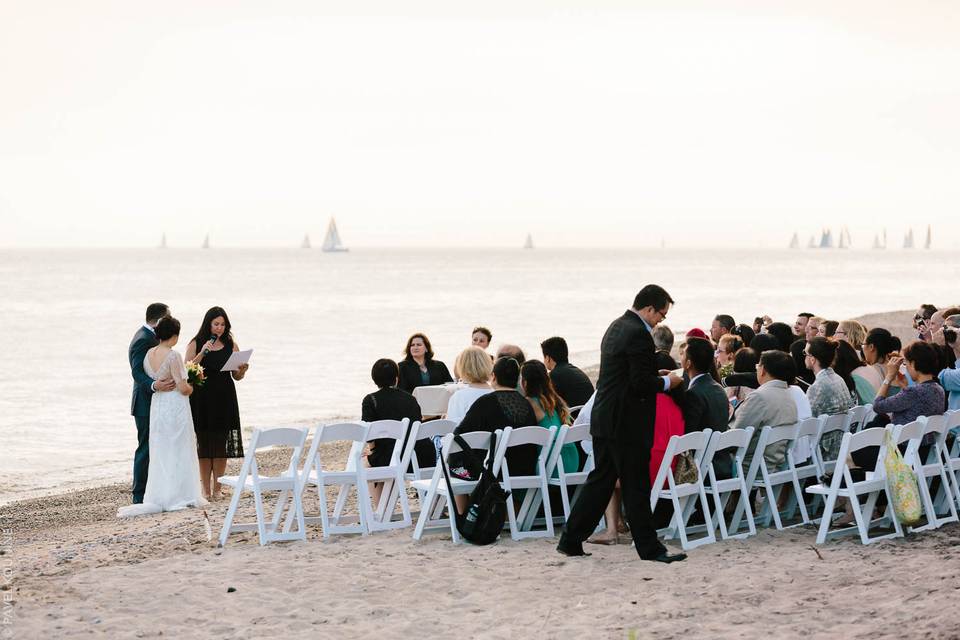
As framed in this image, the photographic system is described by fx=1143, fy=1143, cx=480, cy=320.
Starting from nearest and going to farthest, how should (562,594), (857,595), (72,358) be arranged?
1. (857,595)
2. (562,594)
3. (72,358)

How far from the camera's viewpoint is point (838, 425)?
7645 mm

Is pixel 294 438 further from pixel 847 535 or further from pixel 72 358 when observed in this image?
pixel 72 358

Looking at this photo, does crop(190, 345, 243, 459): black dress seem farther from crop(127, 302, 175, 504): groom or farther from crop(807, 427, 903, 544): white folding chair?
crop(807, 427, 903, 544): white folding chair

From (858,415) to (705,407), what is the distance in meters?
1.35

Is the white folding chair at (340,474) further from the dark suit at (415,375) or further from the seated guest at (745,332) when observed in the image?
the seated guest at (745,332)

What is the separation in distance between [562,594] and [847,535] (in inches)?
83.3

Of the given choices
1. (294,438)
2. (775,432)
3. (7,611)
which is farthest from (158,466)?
(775,432)

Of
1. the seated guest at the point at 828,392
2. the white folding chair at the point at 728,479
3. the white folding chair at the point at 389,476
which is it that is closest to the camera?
the white folding chair at the point at 728,479

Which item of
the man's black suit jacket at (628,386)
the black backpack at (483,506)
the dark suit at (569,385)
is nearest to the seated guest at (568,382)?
the dark suit at (569,385)

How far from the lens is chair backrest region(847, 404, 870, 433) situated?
25.3 feet

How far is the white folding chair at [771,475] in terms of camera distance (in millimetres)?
7199

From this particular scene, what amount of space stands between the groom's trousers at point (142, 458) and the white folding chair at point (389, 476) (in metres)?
2.56

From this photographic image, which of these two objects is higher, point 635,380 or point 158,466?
point 635,380

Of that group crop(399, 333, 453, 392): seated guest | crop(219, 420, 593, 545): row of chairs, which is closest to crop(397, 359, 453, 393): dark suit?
crop(399, 333, 453, 392): seated guest
